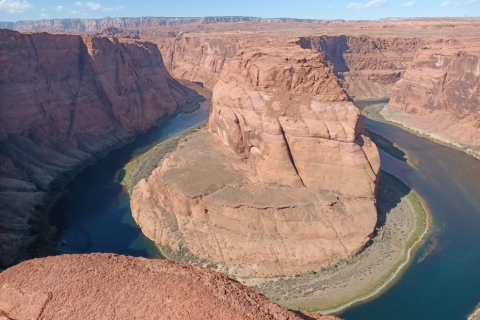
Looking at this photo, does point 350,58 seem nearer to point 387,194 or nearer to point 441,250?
point 387,194

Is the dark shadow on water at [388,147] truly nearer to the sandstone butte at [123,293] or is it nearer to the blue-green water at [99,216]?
the blue-green water at [99,216]

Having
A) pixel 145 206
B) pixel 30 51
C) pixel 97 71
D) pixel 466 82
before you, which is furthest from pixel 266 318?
pixel 466 82

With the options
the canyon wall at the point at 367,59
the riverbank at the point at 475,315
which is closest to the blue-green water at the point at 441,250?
the riverbank at the point at 475,315

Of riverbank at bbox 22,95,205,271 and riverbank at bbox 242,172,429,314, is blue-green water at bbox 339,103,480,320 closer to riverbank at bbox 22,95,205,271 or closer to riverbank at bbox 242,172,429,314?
riverbank at bbox 242,172,429,314

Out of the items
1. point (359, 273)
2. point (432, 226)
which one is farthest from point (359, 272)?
point (432, 226)

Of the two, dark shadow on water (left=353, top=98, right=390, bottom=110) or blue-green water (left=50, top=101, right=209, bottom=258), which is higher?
dark shadow on water (left=353, top=98, right=390, bottom=110)

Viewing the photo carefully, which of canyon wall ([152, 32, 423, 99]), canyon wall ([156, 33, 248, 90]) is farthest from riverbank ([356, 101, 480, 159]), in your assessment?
canyon wall ([156, 33, 248, 90])
